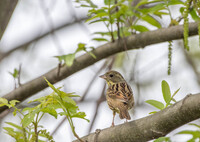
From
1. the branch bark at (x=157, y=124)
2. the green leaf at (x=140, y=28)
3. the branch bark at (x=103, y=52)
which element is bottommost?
the branch bark at (x=157, y=124)

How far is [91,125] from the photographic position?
549cm

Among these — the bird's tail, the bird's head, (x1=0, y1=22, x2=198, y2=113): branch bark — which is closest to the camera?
the bird's tail

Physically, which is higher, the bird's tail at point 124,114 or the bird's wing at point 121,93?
the bird's wing at point 121,93

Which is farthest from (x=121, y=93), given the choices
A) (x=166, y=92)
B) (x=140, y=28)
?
(x=166, y=92)

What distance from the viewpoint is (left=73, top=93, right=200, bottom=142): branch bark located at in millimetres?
2554

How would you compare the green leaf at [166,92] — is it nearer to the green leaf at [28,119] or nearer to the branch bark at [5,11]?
the green leaf at [28,119]

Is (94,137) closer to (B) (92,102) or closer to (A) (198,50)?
(B) (92,102)

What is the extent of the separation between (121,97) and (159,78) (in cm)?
343

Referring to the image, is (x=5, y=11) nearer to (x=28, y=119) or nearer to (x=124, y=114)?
(x=28, y=119)

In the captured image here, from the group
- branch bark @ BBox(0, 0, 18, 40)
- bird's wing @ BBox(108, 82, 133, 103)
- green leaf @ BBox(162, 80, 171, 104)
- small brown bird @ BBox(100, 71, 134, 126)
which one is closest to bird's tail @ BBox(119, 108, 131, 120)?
small brown bird @ BBox(100, 71, 134, 126)

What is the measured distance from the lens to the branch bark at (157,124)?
255 centimetres

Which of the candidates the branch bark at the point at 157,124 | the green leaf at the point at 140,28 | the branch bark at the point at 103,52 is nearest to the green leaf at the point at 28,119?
the branch bark at the point at 157,124

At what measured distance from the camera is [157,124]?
273cm

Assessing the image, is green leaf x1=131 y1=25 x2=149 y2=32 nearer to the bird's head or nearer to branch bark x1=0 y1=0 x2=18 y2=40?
the bird's head
